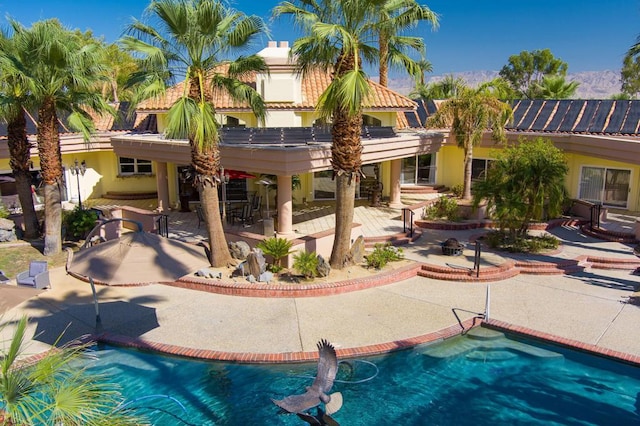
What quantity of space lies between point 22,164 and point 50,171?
6.26ft

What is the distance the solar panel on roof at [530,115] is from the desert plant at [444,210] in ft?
27.0

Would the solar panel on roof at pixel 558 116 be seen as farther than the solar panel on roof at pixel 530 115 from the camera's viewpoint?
No

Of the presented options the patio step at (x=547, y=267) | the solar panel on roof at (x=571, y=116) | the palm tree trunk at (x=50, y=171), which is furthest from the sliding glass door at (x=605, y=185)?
the palm tree trunk at (x=50, y=171)

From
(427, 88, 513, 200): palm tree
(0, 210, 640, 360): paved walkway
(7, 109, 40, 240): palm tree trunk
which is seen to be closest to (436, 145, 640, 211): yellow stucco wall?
(427, 88, 513, 200): palm tree

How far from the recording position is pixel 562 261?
57.7 ft

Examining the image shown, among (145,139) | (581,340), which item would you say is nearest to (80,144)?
(145,139)

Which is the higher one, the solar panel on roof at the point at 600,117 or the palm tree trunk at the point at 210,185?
the solar panel on roof at the point at 600,117

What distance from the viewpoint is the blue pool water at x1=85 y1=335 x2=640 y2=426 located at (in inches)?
378

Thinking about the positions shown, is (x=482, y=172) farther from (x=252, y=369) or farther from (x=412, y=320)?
(x=252, y=369)

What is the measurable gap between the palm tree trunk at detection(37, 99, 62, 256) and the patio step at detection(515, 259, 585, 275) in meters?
16.0

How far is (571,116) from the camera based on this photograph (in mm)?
27578

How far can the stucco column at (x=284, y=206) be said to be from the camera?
1788 centimetres

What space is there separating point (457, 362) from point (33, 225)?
16770mm

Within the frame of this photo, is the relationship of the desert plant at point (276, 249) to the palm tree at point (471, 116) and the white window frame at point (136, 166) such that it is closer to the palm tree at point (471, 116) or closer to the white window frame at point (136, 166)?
the palm tree at point (471, 116)
